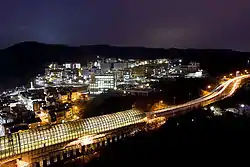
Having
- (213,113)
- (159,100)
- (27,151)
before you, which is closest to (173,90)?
(159,100)

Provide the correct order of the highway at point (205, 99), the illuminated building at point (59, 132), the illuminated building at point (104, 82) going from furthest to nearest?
the illuminated building at point (104, 82) < the highway at point (205, 99) < the illuminated building at point (59, 132)

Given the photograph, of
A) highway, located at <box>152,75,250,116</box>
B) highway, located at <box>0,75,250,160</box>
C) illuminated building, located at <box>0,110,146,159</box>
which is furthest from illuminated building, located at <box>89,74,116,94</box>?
illuminated building, located at <box>0,110,146,159</box>

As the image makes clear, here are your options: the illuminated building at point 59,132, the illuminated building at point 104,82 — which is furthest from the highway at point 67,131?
the illuminated building at point 104,82

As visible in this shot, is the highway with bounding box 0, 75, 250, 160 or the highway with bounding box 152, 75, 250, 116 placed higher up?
the highway with bounding box 152, 75, 250, 116

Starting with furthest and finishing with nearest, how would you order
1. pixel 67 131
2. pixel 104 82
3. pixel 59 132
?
pixel 104 82 → pixel 67 131 → pixel 59 132

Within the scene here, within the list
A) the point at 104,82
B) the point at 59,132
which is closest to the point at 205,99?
the point at 59,132

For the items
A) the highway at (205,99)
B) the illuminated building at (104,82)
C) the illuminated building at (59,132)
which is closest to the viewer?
the illuminated building at (59,132)

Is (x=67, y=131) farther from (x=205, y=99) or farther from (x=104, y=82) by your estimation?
(x=104, y=82)

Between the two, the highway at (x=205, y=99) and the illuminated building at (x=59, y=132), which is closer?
the illuminated building at (x=59, y=132)

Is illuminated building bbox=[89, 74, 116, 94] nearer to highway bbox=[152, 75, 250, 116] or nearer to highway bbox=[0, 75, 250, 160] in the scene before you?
highway bbox=[152, 75, 250, 116]

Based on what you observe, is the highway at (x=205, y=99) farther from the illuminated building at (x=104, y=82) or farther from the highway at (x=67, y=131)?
the illuminated building at (x=104, y=82)

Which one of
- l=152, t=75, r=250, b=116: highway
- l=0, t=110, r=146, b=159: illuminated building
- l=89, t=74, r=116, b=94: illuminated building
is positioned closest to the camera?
l=0, t=110, r=146, b=159: illuminated building

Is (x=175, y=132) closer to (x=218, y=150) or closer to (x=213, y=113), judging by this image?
(x=218, y=150)
